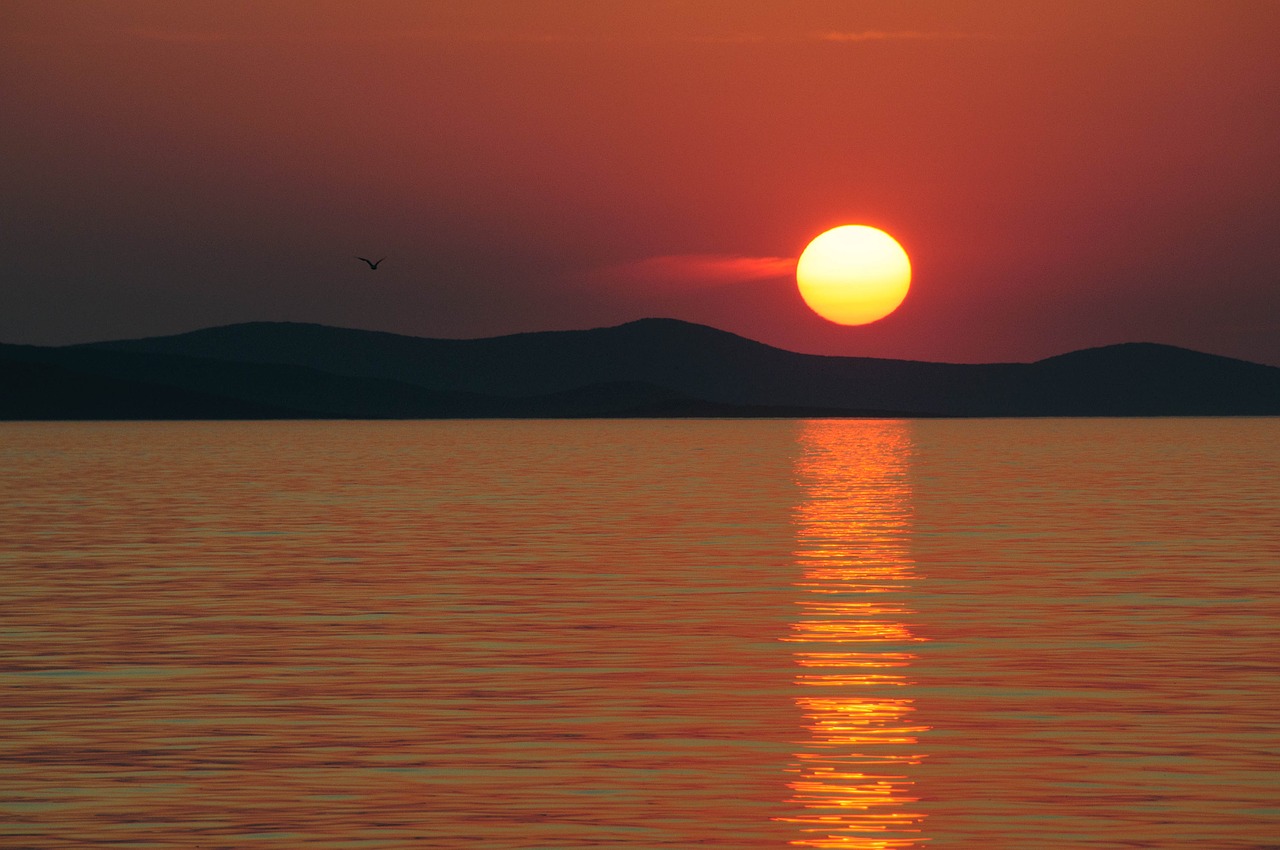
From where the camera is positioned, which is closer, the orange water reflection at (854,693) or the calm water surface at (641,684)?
the orange water reflection at (854,693)

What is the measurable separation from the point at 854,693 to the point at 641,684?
7.95ft

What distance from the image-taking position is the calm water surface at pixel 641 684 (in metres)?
16.0

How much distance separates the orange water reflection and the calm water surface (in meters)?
0.07

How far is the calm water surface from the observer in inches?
628

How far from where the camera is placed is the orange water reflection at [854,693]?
51.9 ft

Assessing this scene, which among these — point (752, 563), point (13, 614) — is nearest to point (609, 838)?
Result: point (13, 614)

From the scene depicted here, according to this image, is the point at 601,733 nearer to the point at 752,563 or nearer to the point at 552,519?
the point at 752,563

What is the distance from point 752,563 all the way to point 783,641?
41.9ft

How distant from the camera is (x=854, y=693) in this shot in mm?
22359

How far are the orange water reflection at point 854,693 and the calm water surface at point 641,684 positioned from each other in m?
0.07

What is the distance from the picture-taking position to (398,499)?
6669cm

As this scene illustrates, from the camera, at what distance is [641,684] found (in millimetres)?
22766

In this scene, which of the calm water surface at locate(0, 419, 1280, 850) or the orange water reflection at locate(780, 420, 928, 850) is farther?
the calm water surface at locate(0, 419, 1280, 850)

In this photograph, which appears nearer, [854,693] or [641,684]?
[854,693]
